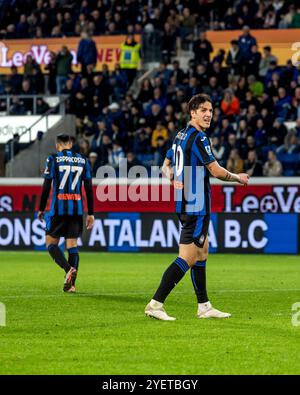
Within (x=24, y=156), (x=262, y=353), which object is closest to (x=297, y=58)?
(x=24, y=156)

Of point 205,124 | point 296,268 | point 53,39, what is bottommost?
point 296,268

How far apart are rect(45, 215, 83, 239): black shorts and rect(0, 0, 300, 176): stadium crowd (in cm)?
1002

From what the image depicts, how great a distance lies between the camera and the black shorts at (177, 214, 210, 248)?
10.7 meters

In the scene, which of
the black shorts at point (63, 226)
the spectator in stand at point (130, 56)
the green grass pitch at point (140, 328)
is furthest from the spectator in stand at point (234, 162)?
the black shorts at point (63, 226)

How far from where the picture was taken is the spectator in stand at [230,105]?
25.5m

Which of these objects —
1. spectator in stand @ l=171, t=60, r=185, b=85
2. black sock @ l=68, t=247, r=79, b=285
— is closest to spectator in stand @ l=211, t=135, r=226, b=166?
spectator in stand @ l=171, t=60, r=185, b=85

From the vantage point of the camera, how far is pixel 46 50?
32656 mm

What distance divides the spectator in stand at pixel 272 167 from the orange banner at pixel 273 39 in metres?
5.19

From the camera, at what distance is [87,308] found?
12.0 m

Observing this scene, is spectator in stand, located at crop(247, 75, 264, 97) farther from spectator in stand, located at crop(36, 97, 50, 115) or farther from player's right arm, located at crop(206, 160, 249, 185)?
player's right arm, located at crop(206, 160, 249, 185)

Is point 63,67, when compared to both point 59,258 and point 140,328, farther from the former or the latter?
point 140,328

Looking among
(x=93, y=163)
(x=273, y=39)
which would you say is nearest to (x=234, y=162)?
(x=93, y=163)

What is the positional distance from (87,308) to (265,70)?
1627 cm

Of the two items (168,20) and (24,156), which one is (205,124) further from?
(168,20)
